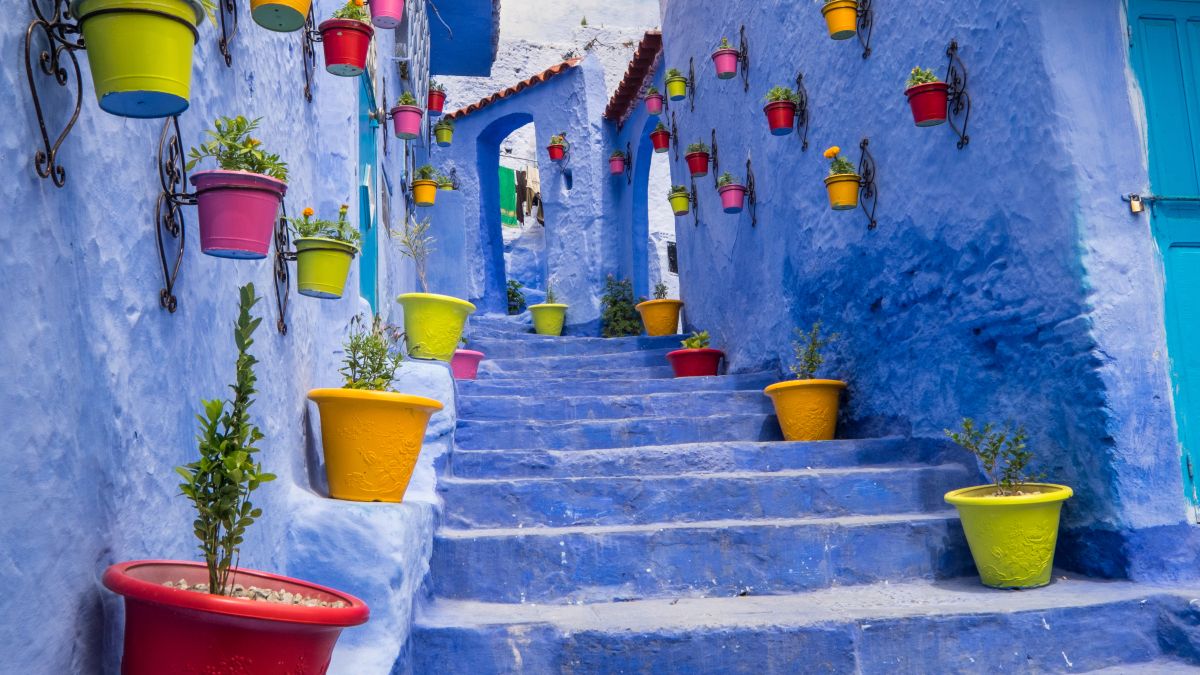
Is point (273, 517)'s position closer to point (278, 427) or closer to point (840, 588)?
point (278, 427)

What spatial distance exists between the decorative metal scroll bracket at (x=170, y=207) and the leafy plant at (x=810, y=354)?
4.13 meters

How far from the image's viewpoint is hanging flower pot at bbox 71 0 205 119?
147 centimetres

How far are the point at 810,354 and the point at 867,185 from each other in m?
1.06

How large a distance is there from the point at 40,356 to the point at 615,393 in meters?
4.82

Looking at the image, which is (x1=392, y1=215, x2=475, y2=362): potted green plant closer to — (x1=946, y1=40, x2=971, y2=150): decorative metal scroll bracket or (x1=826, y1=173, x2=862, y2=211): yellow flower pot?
(x1=826, y1=173, x2=862, y2=211): yellow flower pot

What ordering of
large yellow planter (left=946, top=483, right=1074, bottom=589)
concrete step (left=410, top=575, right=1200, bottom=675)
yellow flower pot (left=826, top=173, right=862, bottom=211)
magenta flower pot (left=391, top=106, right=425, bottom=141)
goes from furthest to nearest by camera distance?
1. magenta flower pot (left=391, top=106, right=425, bottom=141)
2. yellow flower pot (left=826, top=173, right=862, bottom=211)
3. large yellow planter (left=946, top=483, right=1074, bottom=589)
4. concrete step (left=410, top=575, right=1200, bottom=675)

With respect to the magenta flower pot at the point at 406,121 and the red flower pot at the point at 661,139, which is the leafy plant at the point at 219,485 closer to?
the magenta flower pot at the point at 406,121

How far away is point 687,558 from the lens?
145 inches

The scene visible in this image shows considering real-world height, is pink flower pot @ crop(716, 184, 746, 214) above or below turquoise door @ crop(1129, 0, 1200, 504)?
above

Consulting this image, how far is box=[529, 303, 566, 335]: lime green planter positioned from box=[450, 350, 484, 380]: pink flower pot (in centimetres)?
473

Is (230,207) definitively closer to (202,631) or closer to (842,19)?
(202,631)

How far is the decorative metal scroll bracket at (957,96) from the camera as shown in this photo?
421cm

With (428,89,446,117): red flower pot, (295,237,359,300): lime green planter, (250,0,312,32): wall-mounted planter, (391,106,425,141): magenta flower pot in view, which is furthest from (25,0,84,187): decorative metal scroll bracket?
(428,89,446,117): red flower pot

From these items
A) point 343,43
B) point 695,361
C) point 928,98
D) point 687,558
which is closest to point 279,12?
point 343,43
